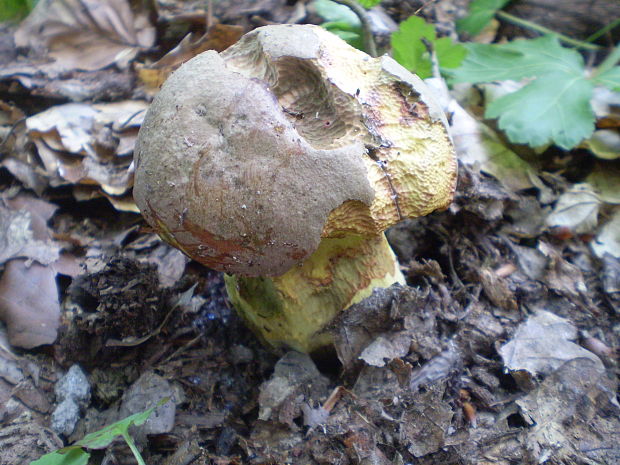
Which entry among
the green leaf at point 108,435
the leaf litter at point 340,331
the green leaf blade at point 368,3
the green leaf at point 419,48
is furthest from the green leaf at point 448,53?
the green leaf at point 108,435

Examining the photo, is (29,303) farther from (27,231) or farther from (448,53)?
(448,53)

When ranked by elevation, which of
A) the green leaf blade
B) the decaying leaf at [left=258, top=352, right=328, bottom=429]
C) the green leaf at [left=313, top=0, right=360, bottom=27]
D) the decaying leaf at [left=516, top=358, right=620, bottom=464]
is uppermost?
the green leaf blade

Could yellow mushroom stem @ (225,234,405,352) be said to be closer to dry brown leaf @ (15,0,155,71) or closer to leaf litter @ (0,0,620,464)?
leaf litter @ (0,0,620,464)

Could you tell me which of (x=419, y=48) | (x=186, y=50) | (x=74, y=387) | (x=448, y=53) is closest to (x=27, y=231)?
(x=74, y=387)

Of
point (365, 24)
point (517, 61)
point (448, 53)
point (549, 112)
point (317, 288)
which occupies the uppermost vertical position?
point (365, 24)

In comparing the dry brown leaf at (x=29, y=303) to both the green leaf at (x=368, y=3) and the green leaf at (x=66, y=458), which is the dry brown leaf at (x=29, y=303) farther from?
the green leaf at (x=368, y=3)

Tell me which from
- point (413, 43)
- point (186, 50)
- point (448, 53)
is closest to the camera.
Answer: point (413, 43)

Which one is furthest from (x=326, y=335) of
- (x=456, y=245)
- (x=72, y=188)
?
(x=72, y=188)

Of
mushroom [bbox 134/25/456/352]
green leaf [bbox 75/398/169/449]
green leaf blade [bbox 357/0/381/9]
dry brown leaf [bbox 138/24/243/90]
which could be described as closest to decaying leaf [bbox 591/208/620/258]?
mushroom [bbox 134/25/456/352]
